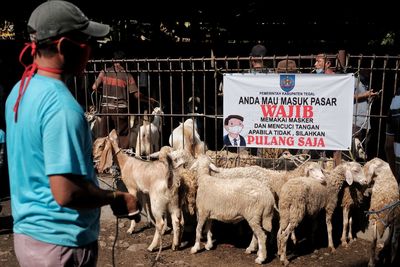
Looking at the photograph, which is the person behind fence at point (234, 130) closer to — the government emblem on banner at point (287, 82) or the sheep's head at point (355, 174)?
the government emblem on banner at point (287, 82)

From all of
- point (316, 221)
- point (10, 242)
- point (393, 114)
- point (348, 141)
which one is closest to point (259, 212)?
point (316, 221)

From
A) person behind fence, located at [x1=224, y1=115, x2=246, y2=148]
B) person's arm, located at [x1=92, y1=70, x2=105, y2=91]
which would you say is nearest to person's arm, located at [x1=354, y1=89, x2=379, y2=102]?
person behind fence, located at [x1=224, y1=115, x2=246, y2=148]

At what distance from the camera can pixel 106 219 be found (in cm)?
759

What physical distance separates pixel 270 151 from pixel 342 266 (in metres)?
2.08

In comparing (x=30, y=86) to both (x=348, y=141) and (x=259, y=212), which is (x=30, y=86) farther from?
(x=348, y=141)

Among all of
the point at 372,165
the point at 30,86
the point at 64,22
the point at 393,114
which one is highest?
the point at 64,22

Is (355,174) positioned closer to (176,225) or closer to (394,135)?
(394,135)

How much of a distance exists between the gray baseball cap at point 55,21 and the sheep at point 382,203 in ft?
14.9

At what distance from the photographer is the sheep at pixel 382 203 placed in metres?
5.77

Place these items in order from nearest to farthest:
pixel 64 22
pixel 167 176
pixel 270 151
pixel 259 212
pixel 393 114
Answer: pixel 64 22, pixel 393 114, pixel 259 212, pixel 167 176, pixel 270 151

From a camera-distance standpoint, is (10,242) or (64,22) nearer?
(64,22)

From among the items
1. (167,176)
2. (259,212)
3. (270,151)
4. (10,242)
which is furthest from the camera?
(270,151)

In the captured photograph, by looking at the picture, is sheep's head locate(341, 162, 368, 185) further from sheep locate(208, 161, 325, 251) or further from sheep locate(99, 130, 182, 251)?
sheep locate(99, 130, 182, 251)

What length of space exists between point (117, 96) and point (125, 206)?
5640 millimetres
